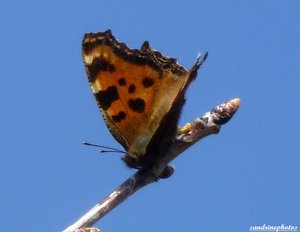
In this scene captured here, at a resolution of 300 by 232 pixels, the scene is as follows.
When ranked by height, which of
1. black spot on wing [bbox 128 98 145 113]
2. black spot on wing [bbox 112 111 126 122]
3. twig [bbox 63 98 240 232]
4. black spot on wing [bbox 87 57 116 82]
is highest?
black spot on wing [bbox 87 57 116 82]

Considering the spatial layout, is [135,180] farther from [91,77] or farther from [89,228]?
[91,77]

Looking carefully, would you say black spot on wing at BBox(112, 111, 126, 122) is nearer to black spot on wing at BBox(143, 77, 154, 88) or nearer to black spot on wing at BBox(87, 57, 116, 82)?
black spot on wing at BBox(143, 77, 154, 88)

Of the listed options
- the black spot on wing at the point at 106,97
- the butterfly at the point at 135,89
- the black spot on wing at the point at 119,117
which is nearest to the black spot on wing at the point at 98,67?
the butterfly at the point at 135,89

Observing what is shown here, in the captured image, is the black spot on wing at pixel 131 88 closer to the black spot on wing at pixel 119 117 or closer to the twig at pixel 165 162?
the black spot on wing at pixel 119 117

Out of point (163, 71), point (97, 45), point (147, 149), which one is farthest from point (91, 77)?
point (147, 149)

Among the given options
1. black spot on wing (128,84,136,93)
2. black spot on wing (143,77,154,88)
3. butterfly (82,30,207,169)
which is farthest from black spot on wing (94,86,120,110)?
black spot on wing (143,77,154,88)

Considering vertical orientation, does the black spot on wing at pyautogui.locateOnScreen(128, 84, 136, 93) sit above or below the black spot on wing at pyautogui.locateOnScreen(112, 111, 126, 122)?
above
